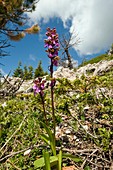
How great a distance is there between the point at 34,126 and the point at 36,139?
0.32 metres

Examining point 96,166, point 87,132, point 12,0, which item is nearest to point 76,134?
point 87,132

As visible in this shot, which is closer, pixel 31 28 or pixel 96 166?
pixel 96 166

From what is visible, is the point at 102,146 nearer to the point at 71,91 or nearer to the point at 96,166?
the point at 96,166

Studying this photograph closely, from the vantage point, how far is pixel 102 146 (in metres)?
2.50

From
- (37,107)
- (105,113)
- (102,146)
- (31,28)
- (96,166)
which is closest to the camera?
(96,166)

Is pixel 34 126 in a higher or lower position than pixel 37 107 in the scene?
lower

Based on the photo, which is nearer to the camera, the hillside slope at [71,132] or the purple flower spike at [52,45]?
the purple flower spike at [52,45]

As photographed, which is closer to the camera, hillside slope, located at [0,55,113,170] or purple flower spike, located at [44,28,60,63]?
purple flower spike, located at [44,28,60,63]

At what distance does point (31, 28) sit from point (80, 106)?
11579 millimetres

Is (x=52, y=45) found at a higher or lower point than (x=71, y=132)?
higher

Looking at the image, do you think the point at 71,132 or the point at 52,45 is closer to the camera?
the point at 52,45

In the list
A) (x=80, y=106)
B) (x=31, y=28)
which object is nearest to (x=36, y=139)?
(x=80, y=106)

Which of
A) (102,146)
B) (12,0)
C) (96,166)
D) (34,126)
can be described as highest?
(12,0)

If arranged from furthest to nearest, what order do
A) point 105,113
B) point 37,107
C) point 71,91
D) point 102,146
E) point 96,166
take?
point 71,91 → point 37,107 → point 105,113 → point 102,146 → point 96,166
